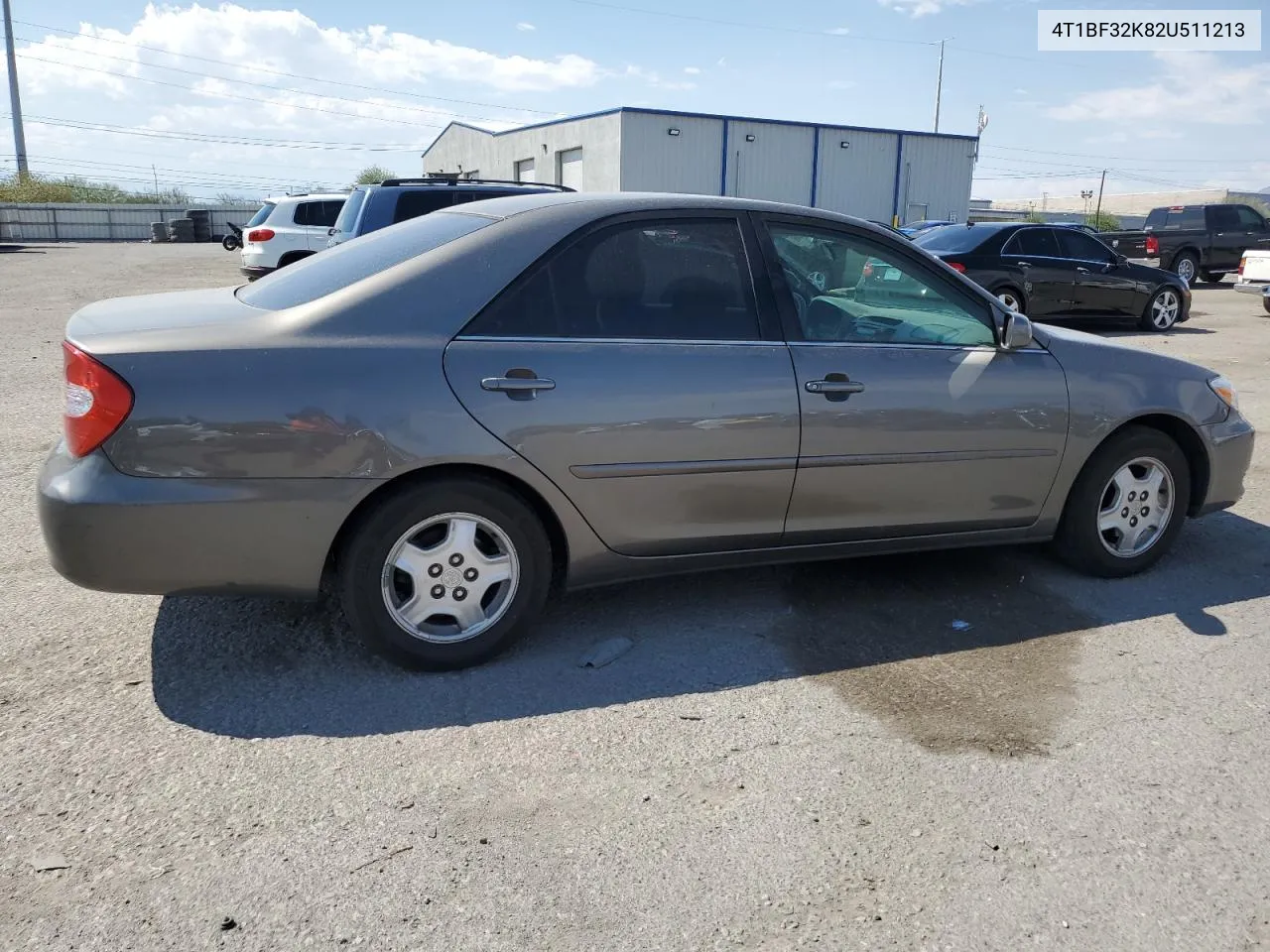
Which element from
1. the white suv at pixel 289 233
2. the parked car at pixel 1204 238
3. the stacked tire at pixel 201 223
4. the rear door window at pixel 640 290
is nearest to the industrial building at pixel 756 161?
the parked car at pixel 1204 238

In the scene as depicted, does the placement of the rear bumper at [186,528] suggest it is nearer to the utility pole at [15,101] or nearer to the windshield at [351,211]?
the windshield at [351,211]

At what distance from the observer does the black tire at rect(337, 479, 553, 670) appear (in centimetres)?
346

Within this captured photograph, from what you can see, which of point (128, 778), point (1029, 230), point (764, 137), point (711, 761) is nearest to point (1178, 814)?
point (711, 761)

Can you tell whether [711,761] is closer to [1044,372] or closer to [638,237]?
[638,237]

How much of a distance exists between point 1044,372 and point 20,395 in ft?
25.5

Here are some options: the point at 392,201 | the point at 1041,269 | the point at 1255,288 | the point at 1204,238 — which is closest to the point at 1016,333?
the point at 392,201

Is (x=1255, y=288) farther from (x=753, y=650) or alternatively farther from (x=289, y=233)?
(x=753, y=650)

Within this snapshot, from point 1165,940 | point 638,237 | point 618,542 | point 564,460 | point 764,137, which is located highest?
point 764,137

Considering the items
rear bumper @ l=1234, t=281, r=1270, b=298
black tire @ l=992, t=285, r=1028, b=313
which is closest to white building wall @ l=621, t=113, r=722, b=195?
rear bumper @ l=1234, t=281, r=1270, b=298

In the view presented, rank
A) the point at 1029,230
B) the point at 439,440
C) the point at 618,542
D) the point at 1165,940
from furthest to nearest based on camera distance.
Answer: the point at 1029,230 → the point at 618,542 → the point at 439,440 → the point at 1165,940

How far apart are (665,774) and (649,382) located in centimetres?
136

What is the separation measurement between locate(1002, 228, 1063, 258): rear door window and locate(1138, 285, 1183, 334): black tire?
185cm

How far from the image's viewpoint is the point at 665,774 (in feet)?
10.1

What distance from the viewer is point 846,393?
3977 mm
